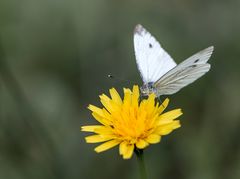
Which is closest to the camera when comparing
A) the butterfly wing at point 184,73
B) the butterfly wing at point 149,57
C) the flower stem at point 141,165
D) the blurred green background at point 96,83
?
the flower stem at point 141,165

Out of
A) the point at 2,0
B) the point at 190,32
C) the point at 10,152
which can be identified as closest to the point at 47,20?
→ the point at 2,0

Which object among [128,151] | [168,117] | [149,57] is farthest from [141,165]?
[149,57]

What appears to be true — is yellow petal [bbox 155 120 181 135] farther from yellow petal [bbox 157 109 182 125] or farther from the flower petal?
the flower petal

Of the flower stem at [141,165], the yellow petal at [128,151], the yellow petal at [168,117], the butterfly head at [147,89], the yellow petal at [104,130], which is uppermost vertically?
the butterfly head at [147,89]

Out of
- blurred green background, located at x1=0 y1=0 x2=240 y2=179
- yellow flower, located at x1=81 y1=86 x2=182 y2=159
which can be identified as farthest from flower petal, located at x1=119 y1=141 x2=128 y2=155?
blurred green background, located at x1=0 y1=0 x2=240 y2=179

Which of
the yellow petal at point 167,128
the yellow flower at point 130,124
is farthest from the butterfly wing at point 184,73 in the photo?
the yellow petal at point 167,128

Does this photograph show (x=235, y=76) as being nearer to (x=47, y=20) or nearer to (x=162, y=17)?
(x=162, y=17)

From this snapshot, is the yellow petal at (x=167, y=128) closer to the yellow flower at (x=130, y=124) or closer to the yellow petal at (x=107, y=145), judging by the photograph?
the yellow flower at (x=130, y=124)

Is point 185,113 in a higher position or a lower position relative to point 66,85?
lower
